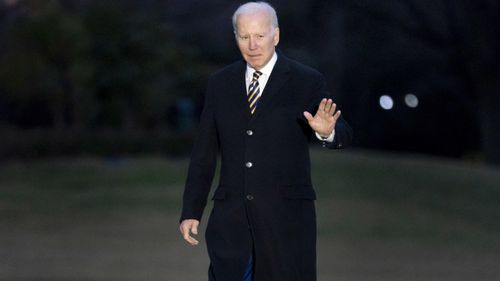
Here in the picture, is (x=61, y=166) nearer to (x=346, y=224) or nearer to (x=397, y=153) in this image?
(x=397, y=153)

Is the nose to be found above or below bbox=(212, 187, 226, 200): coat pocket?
above

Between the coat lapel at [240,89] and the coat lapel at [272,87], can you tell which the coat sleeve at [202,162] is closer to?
the coat lapel at [240,89]

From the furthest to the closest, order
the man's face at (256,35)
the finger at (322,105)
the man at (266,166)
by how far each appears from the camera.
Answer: the man at (266,166), the man's face at (256,35), the finger at (322,105)

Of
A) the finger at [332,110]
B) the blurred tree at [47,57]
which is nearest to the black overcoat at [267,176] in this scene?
the finger at [332,110]

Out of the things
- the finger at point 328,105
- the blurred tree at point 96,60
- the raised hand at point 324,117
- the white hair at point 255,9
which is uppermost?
the blurred tree at point 96,60

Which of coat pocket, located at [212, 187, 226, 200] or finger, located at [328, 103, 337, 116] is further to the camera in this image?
coat pocket, located at [212, 187, 226, 200]

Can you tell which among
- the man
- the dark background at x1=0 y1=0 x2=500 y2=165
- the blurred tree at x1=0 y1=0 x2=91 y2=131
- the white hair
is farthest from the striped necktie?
the blurred tree at x1=0 y1=0 x2=91 y2=131

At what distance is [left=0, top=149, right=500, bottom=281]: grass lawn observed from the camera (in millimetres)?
11703

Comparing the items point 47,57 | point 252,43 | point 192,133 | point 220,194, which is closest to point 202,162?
point 220,194

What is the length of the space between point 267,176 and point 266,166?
0.15 feet

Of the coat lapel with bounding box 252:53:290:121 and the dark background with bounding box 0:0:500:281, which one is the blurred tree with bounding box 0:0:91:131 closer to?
the dark background with bounding box 0:0:500:281

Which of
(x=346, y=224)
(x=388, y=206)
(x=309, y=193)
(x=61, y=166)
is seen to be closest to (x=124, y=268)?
(x=346, y=224)

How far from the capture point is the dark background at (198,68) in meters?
18.4

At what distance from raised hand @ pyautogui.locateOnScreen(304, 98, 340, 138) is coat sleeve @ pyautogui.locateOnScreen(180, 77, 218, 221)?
1.83ft
